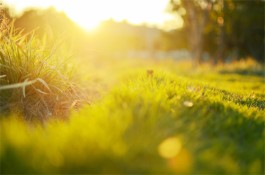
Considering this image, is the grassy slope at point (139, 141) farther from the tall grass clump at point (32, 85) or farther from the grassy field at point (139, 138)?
the tall grass clump at point (32, 85)

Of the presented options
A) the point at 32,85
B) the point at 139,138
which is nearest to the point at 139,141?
the point at 139,138

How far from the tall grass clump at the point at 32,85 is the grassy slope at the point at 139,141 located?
1105 mm

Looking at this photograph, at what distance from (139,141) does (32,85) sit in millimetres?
2173

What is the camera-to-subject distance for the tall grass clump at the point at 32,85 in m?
Result: 3.94

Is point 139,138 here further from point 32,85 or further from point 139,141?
point 32,85

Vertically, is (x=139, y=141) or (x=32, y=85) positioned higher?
(x=32, y=85)

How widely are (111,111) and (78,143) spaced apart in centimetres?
76

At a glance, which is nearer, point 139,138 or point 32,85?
point 139,138

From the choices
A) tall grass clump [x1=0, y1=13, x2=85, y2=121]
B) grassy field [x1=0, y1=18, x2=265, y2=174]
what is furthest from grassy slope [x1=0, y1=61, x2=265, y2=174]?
tall grass clump [x1=0, y1=13, x2=85, y2=121]

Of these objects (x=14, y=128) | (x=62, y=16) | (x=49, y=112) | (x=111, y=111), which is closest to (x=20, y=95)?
(x=49, y=112)

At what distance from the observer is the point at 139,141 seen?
2305mm

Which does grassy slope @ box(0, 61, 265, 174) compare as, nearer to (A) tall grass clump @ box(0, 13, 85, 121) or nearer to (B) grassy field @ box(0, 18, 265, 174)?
(B) grassy field @ box(0, 18, 265, 174)

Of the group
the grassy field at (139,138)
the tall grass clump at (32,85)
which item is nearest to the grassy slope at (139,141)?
the grassy field at (139,138)

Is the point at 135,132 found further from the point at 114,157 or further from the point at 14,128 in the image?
the point at 14,128
